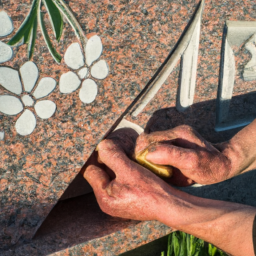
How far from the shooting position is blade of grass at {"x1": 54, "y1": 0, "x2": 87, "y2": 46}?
4.80ft

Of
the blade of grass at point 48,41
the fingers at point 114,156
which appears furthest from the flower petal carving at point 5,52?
the fingers at point 114,156

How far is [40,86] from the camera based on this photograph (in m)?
1.53

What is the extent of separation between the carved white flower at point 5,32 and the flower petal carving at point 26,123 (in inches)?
9.4

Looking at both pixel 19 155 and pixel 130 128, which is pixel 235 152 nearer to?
pixel 130 128

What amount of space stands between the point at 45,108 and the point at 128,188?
0.50 m

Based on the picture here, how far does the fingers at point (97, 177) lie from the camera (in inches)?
63.7

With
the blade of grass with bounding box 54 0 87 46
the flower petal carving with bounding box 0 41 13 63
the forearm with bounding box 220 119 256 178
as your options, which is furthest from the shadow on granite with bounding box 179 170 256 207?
the flower petal carving with bounding box 0 41 13 63

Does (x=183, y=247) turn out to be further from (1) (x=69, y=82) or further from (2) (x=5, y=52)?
(2) (x=5, y=52)

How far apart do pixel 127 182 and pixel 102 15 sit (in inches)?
28.9

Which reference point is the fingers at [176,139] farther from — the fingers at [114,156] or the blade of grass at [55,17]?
the blade of grass at [55,17]

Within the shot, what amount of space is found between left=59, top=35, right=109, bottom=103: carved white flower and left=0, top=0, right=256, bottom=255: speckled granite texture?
1.0 inches

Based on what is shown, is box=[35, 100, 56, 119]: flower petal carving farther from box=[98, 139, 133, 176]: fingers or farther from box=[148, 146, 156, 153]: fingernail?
box=[148, 146, 156, 153]: fingernail

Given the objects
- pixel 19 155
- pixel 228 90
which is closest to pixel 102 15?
pixel 19 155

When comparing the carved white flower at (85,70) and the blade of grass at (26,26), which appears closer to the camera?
the blade of grass at (26,26)
